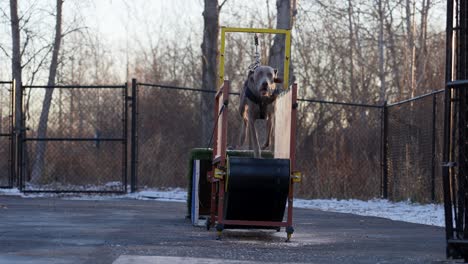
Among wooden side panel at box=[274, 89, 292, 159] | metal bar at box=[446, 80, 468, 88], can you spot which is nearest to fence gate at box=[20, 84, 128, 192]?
wooden side panel at box=[274, 89, 292, 159]

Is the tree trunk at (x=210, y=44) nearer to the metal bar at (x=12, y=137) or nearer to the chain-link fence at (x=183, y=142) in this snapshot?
the chain-link fence at (x=183, y=142)

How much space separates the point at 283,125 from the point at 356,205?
830 centimetres

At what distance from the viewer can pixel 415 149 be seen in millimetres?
21406

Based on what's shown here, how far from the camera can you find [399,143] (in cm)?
2211

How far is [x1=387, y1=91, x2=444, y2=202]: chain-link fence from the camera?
1958 centimetres

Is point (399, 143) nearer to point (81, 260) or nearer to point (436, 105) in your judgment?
point (436, 105)

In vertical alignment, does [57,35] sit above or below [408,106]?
above

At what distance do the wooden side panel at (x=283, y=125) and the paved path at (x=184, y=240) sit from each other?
1022 mm

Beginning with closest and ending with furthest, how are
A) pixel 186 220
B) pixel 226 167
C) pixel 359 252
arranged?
pixel 359 252 < pixel 226 167 < pixel 186 220

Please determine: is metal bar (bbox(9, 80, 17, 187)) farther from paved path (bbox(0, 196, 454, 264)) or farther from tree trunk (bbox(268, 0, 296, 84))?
tree trunk (bbox(268, 0, 296, 84))

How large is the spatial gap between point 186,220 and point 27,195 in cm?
818

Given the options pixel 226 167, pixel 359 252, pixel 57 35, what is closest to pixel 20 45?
pixel 57 35

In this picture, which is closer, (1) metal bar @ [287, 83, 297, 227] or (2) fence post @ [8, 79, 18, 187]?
(1) metal bar @ [287, 83, 297, 227]

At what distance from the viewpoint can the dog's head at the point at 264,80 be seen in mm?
11719
